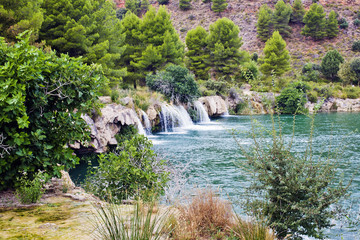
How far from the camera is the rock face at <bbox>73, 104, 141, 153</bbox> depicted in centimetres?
1183

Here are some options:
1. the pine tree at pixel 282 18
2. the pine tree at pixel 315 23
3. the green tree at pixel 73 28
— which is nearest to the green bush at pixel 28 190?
the green tree at pixel 73 28

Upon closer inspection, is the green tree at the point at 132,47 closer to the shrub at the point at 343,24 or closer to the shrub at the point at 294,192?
the shrub at the point at 294,192

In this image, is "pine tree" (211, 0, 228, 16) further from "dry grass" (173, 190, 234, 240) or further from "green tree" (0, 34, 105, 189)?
"dry grass" (173, 190, 234, 240)

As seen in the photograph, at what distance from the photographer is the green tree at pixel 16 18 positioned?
11.1m

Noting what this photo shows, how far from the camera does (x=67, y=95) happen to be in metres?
4.20

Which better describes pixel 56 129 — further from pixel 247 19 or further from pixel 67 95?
pixel 247 19

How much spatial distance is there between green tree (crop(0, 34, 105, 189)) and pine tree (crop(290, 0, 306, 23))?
66882 mm

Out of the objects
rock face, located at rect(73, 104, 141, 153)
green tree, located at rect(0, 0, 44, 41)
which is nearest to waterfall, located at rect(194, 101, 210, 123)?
rock face, located at rect(73, 104, 141, 153)

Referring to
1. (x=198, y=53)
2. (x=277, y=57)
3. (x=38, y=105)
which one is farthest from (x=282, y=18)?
(x=38, y=105)

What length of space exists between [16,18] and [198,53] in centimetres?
2906

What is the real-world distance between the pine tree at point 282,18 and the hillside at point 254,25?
2409 millimetres

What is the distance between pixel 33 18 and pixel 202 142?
9.92 metres

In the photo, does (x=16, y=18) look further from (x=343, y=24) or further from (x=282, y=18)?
(x=343, y=24)

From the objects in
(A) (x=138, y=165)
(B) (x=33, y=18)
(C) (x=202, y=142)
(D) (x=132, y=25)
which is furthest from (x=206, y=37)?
(A) (x=138, y=165)
